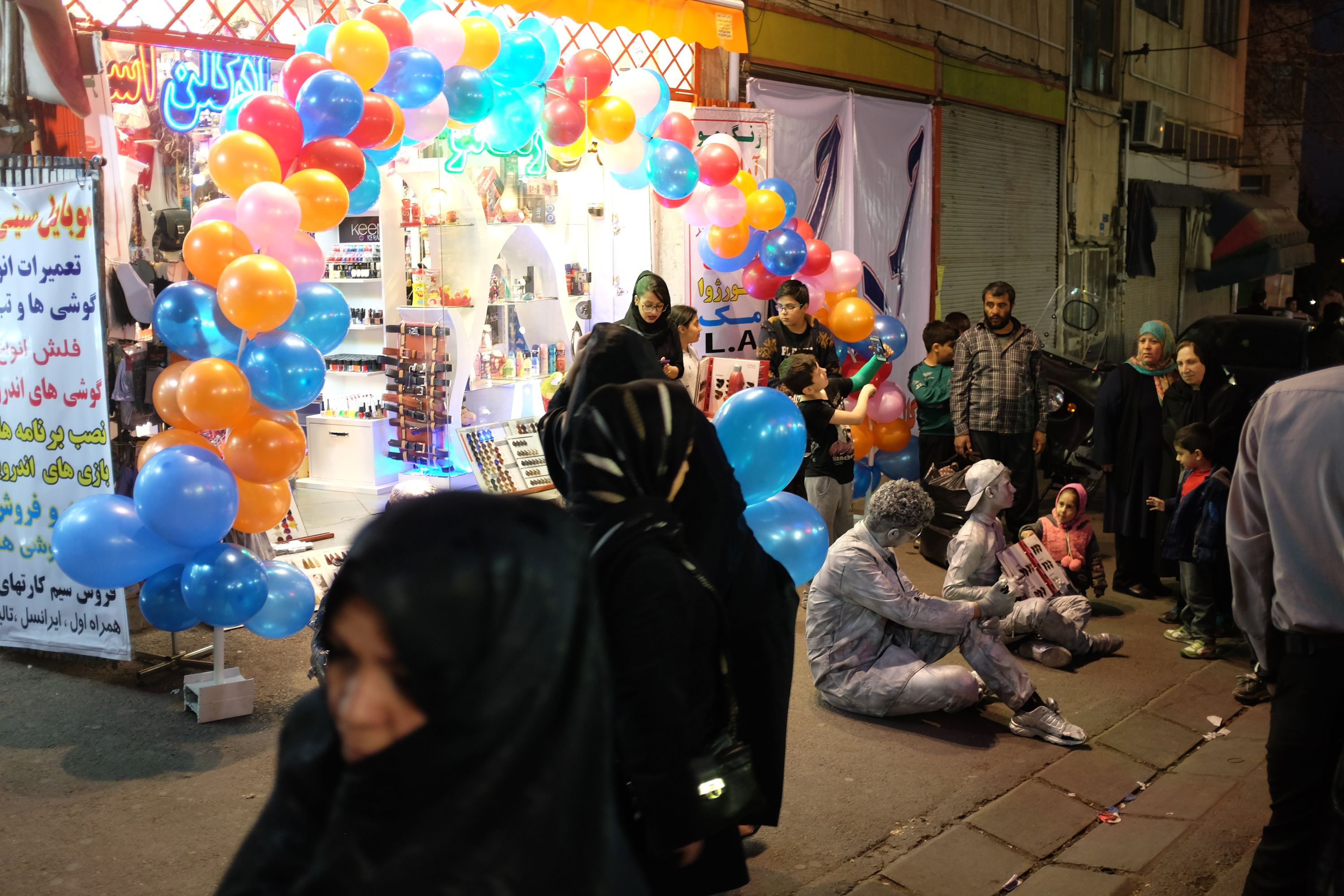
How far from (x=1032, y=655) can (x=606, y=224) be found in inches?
201

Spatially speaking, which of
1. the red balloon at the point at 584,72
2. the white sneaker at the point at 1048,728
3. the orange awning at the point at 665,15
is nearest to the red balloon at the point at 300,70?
the red balloon at the point at 584,72

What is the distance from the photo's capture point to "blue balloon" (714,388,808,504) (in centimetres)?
412

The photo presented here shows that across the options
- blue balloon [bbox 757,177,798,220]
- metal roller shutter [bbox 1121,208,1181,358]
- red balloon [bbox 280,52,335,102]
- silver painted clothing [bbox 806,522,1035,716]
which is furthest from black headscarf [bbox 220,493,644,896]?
metal roller shutter [bbox 1121,208,1181,358]

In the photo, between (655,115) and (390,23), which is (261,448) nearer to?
(390,23)

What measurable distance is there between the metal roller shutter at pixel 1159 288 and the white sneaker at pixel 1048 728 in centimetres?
1603

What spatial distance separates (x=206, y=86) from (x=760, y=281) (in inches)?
158

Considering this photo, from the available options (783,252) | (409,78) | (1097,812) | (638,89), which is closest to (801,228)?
(783,252)

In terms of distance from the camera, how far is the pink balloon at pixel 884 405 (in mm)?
8375

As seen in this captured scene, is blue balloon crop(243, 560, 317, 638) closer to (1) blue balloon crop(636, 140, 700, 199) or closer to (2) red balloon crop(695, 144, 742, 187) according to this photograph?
(1) blue balloon crop(636, 140, 700, 199)

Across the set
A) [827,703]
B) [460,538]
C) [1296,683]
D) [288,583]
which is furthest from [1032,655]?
[460,538]

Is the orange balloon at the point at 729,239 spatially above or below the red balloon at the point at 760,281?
above

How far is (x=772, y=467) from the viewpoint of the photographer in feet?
13.8

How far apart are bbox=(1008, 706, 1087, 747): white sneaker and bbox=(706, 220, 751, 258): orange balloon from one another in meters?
4.26

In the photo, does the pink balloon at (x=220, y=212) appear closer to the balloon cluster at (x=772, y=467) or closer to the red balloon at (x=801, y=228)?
the balloon cluster at (x=772, y=467)
